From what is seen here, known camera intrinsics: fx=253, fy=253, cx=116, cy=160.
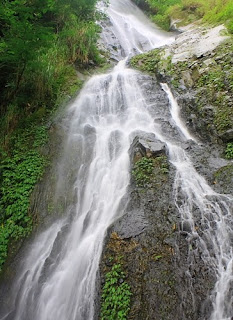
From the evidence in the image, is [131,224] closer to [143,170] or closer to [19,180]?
[143,170]

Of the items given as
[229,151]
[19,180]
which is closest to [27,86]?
[19,180]

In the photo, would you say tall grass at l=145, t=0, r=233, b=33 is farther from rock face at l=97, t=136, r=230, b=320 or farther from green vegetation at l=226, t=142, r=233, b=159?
rock face at l=97, t=136, r=230, b=320

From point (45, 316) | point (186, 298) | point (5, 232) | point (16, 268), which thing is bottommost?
point (186, 298)

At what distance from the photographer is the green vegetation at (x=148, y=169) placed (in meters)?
5.08

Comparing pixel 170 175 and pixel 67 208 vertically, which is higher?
pixel 67 208

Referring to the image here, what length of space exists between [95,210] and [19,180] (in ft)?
6.14

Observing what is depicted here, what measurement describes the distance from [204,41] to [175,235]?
24.6 feet

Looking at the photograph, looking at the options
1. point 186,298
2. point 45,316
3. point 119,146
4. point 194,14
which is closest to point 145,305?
point 186,298

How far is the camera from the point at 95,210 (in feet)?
16.1

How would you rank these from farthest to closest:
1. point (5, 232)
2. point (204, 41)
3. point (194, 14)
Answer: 1. point (194, 14)
2. point (204, 41)
3. point (5, 232)

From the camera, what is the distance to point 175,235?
163 inches

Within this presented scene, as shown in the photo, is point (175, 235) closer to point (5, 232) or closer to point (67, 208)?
point (67, 208)

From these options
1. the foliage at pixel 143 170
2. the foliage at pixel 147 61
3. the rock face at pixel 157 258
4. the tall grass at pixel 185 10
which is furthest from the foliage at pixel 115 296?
the tall grass at pixel 185 10

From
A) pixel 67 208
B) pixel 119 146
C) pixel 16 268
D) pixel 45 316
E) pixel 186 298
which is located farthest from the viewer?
pixel 119 146
